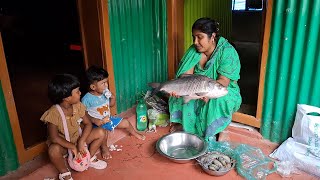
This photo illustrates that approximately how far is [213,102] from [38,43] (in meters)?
7.75

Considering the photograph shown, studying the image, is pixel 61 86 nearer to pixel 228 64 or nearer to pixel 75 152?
pixel 75 152

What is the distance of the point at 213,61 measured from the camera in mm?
3205

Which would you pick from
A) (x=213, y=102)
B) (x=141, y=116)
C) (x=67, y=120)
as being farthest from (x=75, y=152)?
(x=213, y=102)

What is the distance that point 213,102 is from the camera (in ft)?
10.6

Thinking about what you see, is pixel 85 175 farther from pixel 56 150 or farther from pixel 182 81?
pixel 182 81

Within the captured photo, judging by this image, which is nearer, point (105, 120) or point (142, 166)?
point (142, 166)

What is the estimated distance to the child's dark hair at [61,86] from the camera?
251 centimetres

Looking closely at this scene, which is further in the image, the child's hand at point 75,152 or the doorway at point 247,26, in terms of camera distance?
the doorway at point 247,26

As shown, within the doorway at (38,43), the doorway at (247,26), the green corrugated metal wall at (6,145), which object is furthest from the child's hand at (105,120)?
the doorway at (247,26)

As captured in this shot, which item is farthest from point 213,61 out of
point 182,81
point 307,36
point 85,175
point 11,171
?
point 11,171

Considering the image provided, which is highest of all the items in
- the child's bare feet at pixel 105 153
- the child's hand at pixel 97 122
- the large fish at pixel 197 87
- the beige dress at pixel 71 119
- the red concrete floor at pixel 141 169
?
the large fish at pixel 197 87

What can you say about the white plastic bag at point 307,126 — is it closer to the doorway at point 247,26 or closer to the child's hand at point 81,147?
the child's hand at point 81,147

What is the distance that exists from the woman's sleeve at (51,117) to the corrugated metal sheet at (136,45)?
1.32 metres

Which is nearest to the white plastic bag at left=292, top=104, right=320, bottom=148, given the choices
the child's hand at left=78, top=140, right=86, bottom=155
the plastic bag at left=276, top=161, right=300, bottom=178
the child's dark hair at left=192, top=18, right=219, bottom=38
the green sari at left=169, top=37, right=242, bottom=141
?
the plastic bag at left=276, top=161, right=300, bottom=178
